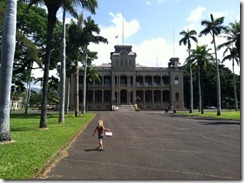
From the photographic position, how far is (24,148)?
12.2 meters

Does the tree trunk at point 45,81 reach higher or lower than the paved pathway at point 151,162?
higher

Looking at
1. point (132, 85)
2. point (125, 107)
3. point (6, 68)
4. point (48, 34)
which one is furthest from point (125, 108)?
point (6, 68)

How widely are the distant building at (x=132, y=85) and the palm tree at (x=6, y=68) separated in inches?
2921

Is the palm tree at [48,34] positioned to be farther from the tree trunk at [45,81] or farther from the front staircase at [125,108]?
the front staircase at [125,108]

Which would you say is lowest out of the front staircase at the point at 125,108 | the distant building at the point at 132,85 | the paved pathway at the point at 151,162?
the paved pathway at the point at 151,162

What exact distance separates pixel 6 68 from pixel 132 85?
255 ft

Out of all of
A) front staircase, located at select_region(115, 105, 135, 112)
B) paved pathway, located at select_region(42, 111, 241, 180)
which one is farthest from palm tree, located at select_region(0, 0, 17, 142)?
front staircase, located at select_region(115, 105, 135, 112)

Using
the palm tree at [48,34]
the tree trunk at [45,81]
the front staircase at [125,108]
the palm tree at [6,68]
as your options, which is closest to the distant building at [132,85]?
the front staircase at [125,108]

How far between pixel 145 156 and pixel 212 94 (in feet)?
287

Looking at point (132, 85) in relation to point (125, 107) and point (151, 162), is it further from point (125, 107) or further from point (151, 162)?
point (151, 162)

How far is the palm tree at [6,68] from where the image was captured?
14.2 meters

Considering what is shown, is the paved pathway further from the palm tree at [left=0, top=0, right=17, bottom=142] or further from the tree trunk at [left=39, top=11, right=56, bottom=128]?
the tree trunk at [left=39, top=11, right=56, bottom=128]

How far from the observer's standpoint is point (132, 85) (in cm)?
9150

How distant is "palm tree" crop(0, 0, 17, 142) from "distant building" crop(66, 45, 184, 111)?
74202 mm
